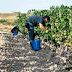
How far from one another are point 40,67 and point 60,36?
286 centimetres

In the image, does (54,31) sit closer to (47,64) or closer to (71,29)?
(71,29)

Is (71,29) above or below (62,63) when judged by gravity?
above

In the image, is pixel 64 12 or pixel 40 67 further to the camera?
pixel 64 12

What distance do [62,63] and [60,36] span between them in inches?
90.4

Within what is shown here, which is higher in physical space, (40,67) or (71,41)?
(71,41)

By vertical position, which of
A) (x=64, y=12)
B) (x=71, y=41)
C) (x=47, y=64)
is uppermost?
(x=64, y=12)

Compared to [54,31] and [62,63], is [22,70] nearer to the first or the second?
[62,63]

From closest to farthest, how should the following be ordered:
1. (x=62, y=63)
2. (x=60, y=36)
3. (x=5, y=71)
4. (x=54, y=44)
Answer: (x=5, y=71) < (x=62, y=63) < (x=60, y=36) < (x=54, y=44)

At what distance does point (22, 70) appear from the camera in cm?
606

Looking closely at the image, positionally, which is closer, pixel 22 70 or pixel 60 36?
pixel 22 70

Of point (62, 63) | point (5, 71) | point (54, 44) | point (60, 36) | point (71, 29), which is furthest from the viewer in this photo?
point (54, 44)

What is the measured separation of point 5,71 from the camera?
232 inches

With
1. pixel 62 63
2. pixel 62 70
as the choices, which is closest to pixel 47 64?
pixel 62 63

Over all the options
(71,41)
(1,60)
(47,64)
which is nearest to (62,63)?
(47,64)
